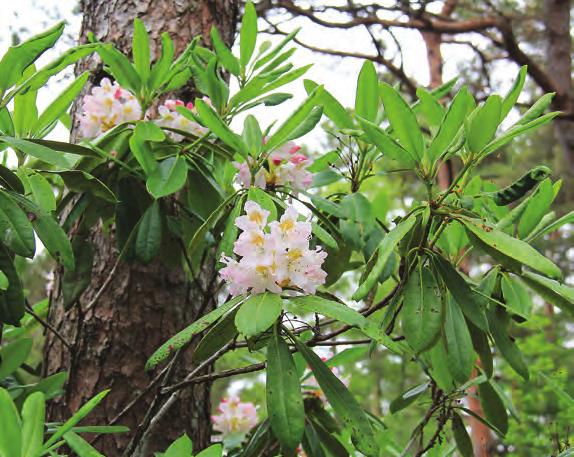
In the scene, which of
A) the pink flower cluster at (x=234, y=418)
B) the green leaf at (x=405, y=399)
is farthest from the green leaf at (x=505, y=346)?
the pink flower cluster at (x=234, y=418)

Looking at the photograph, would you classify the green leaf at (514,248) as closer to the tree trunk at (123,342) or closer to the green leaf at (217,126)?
the green leaf at (217,126)

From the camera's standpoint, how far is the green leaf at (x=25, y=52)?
89 cm

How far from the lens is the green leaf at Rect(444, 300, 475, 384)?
0.91 meters

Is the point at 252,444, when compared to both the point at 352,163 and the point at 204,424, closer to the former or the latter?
the point at 204,424

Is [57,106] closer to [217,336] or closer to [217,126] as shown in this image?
[217,126]

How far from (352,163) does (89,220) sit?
1.70 ft

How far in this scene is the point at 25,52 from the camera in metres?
0.90

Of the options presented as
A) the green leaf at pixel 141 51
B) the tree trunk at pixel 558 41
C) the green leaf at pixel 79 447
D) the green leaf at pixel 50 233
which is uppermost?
the tree trunk at pixel 558 41

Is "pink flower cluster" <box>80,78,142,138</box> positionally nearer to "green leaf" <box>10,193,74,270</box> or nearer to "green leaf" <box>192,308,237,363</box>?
"green leaf" <box>10,193,74,270</box>

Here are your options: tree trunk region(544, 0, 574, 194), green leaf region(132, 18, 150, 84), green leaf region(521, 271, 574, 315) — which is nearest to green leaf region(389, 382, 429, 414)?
green leaf region(521, 271, 574, 315)

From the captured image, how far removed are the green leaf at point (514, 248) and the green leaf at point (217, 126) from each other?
361mm

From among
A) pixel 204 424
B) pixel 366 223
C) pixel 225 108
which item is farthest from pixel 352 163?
pixel 204 424

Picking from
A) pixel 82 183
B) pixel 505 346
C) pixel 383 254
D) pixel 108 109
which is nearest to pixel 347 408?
pixel 383 254

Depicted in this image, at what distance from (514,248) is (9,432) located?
62 centimetres
